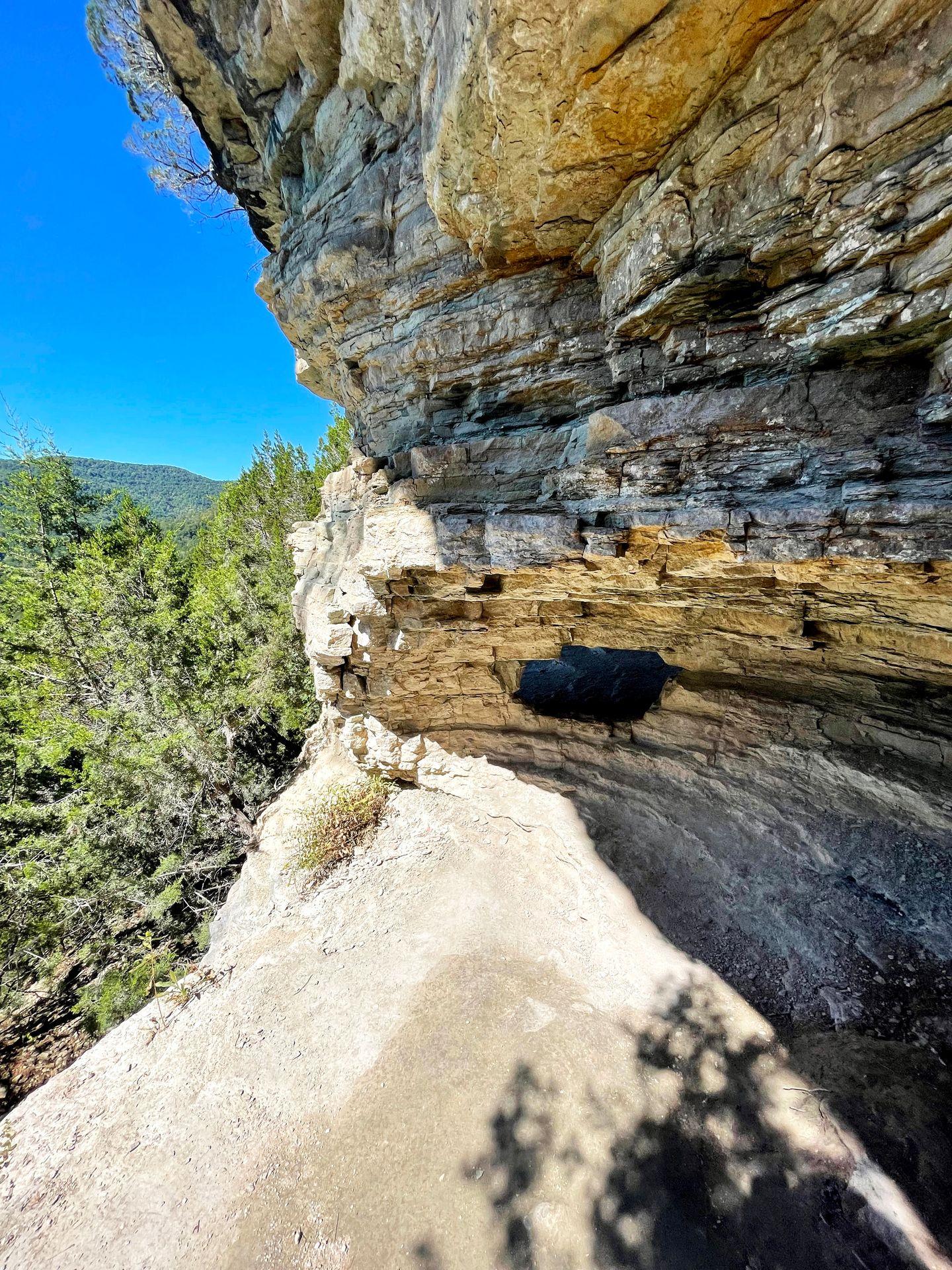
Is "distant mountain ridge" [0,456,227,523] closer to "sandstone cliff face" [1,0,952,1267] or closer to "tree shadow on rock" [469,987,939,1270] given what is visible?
"sandstone cliff face" [1,0,952,1267]

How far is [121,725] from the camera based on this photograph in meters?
11.8

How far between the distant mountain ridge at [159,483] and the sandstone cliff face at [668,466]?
70.8m

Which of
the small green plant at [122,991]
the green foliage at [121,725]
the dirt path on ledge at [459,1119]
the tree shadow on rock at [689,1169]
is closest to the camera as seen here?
the tree shadow on rock at [689,1169]

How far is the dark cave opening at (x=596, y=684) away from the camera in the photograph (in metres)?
8.48

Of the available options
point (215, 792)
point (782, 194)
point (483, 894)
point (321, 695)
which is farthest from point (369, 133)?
point (215, 792)

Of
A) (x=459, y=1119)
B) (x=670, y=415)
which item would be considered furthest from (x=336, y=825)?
(x=670, y=415)

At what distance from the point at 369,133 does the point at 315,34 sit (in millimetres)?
1328

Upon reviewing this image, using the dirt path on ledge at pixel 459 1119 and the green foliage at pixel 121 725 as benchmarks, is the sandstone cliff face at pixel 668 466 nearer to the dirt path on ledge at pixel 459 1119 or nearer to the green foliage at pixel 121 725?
the dirt path on ledge at pixel 459 1119

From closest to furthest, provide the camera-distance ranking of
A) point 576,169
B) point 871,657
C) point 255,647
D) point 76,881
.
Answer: point 576,169 < point 871,657 < point 76,881 < point 255,647

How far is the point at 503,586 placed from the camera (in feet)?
20.0

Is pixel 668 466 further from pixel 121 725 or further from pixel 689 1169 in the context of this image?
pixel 121 725

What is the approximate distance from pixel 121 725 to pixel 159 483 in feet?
294

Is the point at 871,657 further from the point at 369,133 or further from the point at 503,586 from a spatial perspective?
the point at 369,133

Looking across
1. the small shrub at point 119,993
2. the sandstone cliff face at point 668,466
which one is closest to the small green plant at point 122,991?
the small shrub at point 119,993
